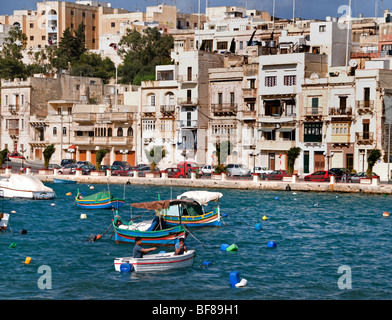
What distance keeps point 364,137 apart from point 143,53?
57.3 meters

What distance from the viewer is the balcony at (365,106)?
7212cm

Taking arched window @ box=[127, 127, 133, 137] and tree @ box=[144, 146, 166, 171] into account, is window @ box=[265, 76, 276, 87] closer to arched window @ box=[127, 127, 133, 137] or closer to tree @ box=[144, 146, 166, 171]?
tree @ box=[144, 146, 166, 171]

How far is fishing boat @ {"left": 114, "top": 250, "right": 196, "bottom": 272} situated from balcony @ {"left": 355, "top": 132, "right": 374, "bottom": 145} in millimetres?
43690

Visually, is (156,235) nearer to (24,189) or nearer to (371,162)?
(24,189)

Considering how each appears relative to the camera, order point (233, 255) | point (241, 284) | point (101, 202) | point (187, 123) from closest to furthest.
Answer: point (241, 284) < point (233, 255) < point (101, 202) < point (187, 123)

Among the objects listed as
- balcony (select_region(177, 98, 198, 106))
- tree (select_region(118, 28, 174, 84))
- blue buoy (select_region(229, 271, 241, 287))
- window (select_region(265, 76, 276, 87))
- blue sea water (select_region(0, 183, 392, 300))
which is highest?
tree (select_region(118, 28, 174, 84))

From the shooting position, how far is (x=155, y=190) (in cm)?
6819

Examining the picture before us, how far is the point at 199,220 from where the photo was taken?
4491 cm

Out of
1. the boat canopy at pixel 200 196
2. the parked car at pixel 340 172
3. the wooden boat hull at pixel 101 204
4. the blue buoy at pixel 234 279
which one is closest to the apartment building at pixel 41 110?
the parked car at pixel 340 172

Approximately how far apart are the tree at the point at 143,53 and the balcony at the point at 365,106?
44.6 m

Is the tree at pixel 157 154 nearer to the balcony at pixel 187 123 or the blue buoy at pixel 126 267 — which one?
the balcony at pixel 187 123

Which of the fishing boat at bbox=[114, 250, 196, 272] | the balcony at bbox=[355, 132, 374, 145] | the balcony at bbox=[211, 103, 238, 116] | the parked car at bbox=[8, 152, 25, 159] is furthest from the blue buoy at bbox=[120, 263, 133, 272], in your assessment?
the parked car at bbox=[8, 152, 25, 159]

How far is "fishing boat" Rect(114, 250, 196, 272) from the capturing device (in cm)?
3075

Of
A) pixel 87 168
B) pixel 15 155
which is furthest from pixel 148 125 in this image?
pixel 15 155
